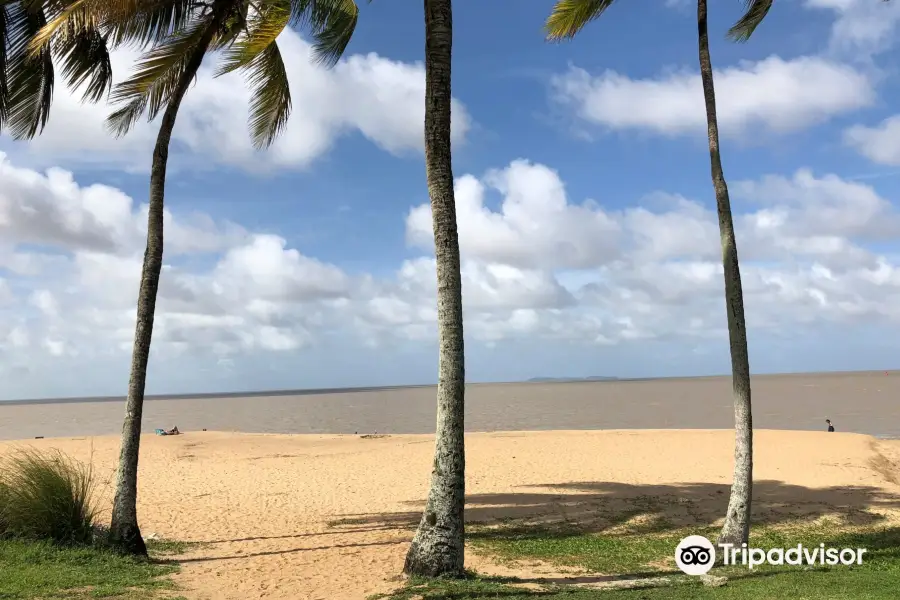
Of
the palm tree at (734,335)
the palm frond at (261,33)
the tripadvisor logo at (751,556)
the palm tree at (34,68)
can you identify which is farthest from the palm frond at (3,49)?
the tripadvisor logo at (751,556)

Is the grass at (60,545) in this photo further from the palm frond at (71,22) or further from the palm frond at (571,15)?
the palm frond at (571,15)

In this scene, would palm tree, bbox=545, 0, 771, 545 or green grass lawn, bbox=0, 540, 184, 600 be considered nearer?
green grass lawn, bbox=0, 540, 184, 600

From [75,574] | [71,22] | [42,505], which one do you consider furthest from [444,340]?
[42,505]

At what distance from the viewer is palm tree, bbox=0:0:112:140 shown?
11508mm

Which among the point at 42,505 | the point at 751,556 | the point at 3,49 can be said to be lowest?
the point at 751,556

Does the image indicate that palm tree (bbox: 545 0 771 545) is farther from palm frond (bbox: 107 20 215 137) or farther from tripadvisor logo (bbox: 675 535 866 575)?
palm frond (bbox: 107 20 215 137)

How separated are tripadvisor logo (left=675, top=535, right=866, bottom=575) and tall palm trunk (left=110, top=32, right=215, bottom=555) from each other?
7.90 metres

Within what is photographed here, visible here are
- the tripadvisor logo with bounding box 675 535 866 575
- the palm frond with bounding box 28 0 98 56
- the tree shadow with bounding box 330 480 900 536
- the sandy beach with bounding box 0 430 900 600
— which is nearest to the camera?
the palm frond with bounding box 28 0 98 56

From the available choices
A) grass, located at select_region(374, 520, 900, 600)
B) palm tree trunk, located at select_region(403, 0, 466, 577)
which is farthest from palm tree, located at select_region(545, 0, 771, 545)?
palm tree trunk, located at select_region(403, 0, 466, 577)

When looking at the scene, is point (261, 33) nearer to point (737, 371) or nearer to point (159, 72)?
point (159, 72)

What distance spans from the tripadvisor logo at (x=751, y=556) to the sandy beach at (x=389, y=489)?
2.74 m

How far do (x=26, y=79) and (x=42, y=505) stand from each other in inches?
273

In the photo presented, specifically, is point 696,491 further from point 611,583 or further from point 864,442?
point 864,442

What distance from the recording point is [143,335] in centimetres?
1087
